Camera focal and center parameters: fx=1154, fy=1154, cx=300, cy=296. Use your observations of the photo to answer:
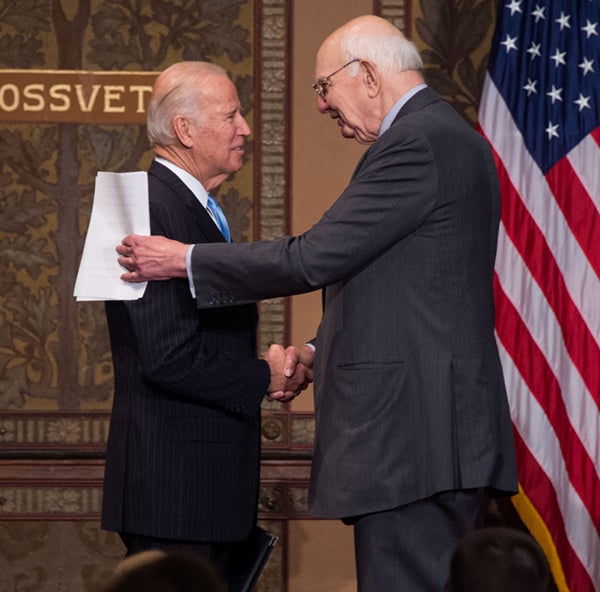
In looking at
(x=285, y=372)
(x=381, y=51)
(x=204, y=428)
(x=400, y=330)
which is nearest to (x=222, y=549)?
(x=204, y=428)

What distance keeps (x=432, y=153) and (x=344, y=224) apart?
242 millimetres

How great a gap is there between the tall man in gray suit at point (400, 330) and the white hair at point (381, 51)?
15 centimetres

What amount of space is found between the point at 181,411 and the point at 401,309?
1.94ft

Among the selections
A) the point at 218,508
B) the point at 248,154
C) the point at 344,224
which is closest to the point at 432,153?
the point at 344,224

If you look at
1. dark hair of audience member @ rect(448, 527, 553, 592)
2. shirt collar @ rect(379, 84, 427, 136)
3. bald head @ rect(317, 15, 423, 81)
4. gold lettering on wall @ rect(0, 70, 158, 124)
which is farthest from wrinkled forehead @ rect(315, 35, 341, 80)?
gold lettering on wall @ rect(0, 70, 158, 124)

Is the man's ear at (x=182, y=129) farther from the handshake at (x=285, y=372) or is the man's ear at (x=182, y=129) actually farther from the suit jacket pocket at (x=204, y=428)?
the suit jacket pocket at (x=204, y=428)

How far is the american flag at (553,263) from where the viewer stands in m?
3.98

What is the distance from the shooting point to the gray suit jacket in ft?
8.09

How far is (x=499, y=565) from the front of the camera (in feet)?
5.12

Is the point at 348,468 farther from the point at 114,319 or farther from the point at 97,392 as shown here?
the point at 97,392

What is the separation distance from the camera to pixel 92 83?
4359 mm

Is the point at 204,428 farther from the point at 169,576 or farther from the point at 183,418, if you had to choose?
the point at 169,576

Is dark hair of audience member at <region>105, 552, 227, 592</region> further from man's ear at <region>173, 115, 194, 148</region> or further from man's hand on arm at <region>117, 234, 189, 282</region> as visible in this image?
man's ear at <region>173, 115, 194, 148</region>

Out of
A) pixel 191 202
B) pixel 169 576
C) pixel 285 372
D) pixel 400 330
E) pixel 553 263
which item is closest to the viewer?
pixel 169 576
